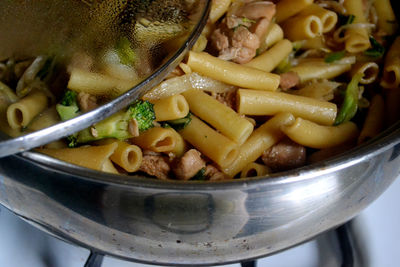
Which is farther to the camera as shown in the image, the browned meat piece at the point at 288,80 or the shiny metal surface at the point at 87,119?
the browned meat piece at the point at 288,80

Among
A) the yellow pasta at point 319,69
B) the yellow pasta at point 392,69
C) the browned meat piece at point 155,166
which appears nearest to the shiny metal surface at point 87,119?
the browned meat piece at point 155,166

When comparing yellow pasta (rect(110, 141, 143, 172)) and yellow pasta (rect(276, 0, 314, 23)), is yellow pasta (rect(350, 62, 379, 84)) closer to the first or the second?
yellow pasta (rect(276, 0, 314, 23))

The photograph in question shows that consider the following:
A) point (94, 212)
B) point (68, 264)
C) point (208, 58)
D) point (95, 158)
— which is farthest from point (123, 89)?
point (68, 264)

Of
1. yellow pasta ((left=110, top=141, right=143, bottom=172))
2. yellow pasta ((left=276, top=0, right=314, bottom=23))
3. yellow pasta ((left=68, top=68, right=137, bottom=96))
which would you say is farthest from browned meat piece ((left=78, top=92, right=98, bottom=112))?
yellow pasta ((left=276, top=0, right=314, bottom=23))

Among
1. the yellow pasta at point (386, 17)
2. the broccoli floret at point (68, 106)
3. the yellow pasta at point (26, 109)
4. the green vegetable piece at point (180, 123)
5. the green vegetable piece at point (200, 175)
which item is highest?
the broccoli floret at point (68, 106)

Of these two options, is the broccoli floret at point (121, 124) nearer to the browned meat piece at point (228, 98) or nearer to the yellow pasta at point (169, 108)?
the yellow pasta at point (169, 108)

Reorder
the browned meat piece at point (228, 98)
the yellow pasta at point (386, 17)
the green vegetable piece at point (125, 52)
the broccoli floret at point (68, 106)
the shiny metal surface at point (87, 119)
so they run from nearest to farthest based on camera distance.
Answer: the shiny metal surface at point (87, 119)
the broccoli floret at point (68, 106)
the green vegetable piece at point (125, 52)
the browned meat piece at point (228, 98)
the yellow pasta at point (386, 17)
